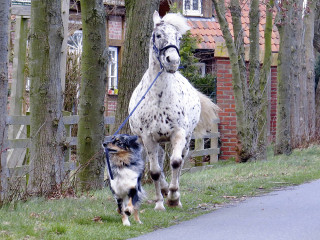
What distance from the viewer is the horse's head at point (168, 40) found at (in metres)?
9.11

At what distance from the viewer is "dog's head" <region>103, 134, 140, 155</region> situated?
8.39 m

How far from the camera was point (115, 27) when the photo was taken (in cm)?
2936

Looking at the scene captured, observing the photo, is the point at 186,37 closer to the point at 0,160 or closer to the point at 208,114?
the point at 208,114

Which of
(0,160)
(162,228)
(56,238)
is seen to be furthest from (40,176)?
(56,238)

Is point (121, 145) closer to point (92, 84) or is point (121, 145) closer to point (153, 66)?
point (153, 66)

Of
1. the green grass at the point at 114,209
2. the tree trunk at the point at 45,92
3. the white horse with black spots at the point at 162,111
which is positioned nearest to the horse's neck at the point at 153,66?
the white horse with black spots at the point at 162,111

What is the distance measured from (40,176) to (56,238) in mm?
3126

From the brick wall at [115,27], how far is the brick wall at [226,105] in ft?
27.9

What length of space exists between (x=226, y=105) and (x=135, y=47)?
9056mm

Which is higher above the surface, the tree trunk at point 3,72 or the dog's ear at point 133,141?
the tree trunk at point 3,72

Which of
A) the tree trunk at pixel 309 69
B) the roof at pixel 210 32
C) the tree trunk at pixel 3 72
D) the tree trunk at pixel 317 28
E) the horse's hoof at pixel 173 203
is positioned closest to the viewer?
the tree trunk at pixel 3 72

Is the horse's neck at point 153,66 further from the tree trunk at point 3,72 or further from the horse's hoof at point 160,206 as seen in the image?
the tree trunk at point 3,72

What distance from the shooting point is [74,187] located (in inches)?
418

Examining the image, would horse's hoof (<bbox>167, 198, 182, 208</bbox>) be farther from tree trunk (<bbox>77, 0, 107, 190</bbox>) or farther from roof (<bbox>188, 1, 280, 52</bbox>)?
roof (<bbox>188, 1, 280, 52</bbox>)
